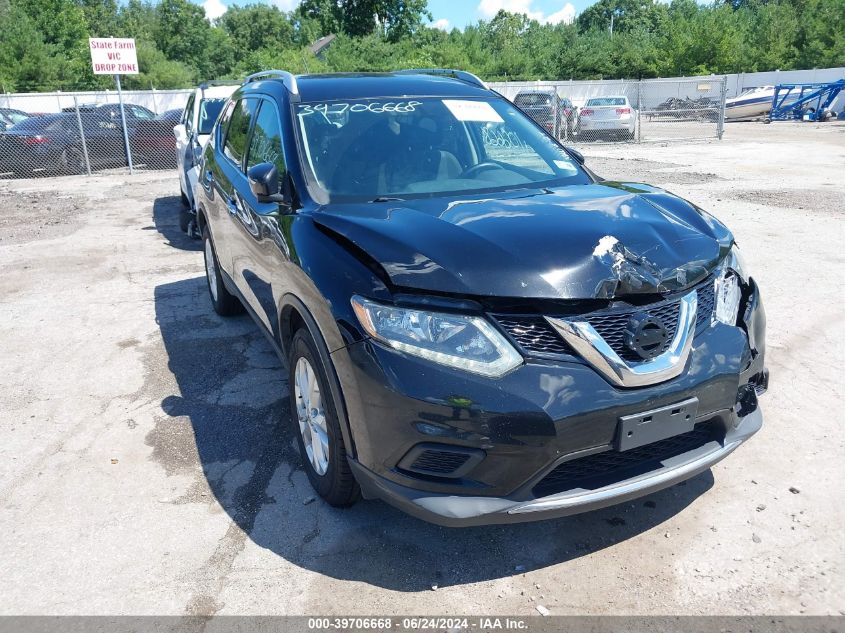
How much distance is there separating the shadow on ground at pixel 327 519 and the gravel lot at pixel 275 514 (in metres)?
0.01

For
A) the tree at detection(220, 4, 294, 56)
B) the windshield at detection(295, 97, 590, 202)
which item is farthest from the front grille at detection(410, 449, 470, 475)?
the tree at detection(220, 4, 294, 56)

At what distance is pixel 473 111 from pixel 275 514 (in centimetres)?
260

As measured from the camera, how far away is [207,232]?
5.90 metres

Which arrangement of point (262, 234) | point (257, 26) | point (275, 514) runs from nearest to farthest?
point (275, 514), point (262, 234), point (257, 26)

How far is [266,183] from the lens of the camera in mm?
3324

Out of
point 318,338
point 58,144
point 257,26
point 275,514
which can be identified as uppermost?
point 257,26

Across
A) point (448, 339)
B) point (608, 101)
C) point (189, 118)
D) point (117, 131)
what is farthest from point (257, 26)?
point (448, 339)

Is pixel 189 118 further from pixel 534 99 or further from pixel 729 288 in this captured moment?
pixel 534 99

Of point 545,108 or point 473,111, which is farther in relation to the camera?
point 545,108

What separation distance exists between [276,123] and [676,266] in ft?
7.76

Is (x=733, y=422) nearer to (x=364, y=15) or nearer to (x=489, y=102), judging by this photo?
(x=489, y=102)

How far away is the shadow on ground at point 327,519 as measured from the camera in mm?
2867

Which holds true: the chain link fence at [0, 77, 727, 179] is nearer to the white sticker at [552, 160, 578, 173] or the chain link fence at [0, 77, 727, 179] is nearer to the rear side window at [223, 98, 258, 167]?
the rear side window at [223, 98, 258, 167]

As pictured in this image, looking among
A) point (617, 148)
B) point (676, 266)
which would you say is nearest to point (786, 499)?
point (676, 266)
